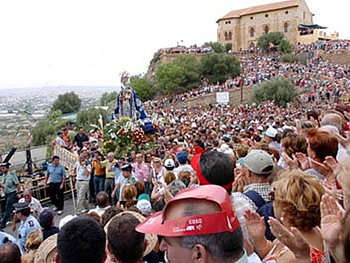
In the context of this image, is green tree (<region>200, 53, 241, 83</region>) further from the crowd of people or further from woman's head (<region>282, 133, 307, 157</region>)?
woman's head (<region>282, 133, 307, 157</region>)

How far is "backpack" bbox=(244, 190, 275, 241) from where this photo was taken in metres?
3.41

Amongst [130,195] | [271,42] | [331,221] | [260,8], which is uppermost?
[260,8]

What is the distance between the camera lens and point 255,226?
110 inches

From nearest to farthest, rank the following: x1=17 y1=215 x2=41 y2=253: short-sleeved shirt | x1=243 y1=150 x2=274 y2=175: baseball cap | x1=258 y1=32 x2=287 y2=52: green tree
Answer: x1=243 y1=150 x2=274 y2=175: baseball cap, x1=17 y1=215 x2=41 y2=253: short-sleeved shirt, x1=258 y1=32 x2=287 y2=52: green tree

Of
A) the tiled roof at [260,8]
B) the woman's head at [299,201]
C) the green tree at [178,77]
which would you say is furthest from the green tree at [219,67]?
the woman's head at [299,201]

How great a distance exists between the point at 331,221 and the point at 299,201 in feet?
1.76

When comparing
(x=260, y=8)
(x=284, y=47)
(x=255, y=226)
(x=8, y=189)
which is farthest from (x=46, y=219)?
(x=260, y=8)

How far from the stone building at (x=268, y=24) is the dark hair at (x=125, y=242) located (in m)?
79.8

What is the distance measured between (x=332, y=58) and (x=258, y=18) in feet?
82.7

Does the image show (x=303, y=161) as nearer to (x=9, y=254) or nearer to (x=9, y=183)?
(x=9, y=254)

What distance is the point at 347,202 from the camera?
2.09 m

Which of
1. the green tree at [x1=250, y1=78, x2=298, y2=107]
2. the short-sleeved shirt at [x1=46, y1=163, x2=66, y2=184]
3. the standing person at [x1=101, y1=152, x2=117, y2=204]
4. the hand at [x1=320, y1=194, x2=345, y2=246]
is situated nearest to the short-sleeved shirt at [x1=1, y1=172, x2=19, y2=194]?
the short-sleeved shirt at [x1=46, y1=163, x2=66, y2=184]

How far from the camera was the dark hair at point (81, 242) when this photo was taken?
2.44 m

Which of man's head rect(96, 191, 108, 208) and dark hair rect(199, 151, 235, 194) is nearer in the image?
dark hair rect(199, 151, 235, 194)
